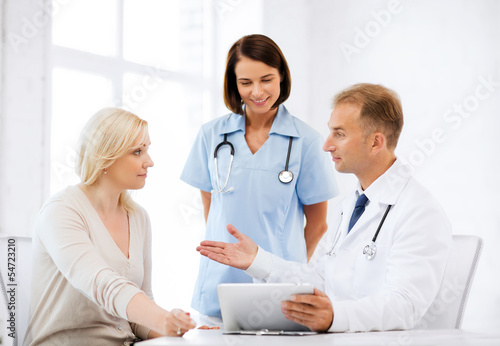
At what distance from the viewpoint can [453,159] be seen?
3223mm

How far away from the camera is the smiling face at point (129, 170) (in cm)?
159

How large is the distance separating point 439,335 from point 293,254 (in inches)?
37.1

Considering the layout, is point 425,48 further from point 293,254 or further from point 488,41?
point 293,254

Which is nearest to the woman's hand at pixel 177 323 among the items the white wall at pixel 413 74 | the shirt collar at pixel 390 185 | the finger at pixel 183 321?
the finger at pixel 183 321

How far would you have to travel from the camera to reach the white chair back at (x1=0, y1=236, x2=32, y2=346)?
1.47 metres

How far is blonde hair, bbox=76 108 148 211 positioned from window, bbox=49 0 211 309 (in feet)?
3.15

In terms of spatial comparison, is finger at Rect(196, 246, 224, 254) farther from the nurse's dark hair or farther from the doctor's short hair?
the nurse's dark hair

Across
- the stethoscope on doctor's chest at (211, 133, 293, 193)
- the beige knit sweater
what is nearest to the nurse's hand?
the beige knit sweater

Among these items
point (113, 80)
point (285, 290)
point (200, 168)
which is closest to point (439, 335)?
point (285, 290)

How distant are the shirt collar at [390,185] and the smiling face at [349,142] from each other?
0.07 metres

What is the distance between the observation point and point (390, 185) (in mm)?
1543

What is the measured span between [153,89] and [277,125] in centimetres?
123

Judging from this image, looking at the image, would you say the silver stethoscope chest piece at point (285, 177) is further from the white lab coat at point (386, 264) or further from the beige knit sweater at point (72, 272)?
the beige knit sweater at point (72, 272)

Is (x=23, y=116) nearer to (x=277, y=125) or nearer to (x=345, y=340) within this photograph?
(x=277, y=125)
